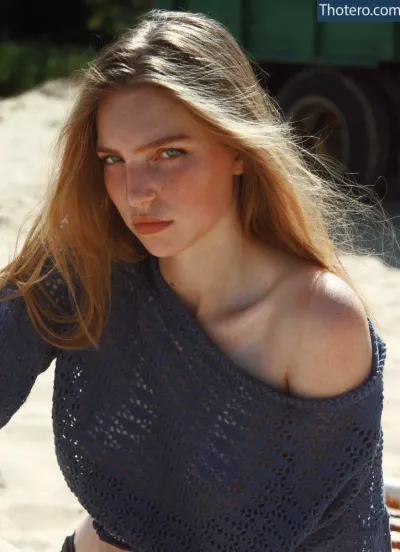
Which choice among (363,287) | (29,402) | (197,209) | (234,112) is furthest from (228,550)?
(363,287)


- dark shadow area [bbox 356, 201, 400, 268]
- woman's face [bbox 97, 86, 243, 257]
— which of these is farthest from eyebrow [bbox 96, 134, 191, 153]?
dark shadow area [bbox 356, 201, 400, 268]

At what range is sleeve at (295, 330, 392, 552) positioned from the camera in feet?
5.33

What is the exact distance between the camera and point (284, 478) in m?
1.67

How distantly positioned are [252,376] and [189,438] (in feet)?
0.54

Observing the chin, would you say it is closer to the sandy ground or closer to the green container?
the sandy ground

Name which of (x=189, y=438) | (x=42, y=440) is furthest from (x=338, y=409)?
(x=42, y=440)

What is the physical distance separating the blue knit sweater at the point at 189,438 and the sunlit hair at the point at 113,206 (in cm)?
4

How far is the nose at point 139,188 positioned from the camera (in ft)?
5.22

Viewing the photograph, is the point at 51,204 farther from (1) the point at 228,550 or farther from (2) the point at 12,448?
(2) the point at 12,448

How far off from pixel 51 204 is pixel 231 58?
1.27 feet

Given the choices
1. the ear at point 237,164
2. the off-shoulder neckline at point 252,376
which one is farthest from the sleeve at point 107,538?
the ear at point 237,164

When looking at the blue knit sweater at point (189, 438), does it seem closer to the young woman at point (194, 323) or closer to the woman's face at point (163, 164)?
the young woman at point (194, 323)

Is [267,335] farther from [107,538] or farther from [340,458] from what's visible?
[107,538]

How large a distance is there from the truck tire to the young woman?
450 centimetres
